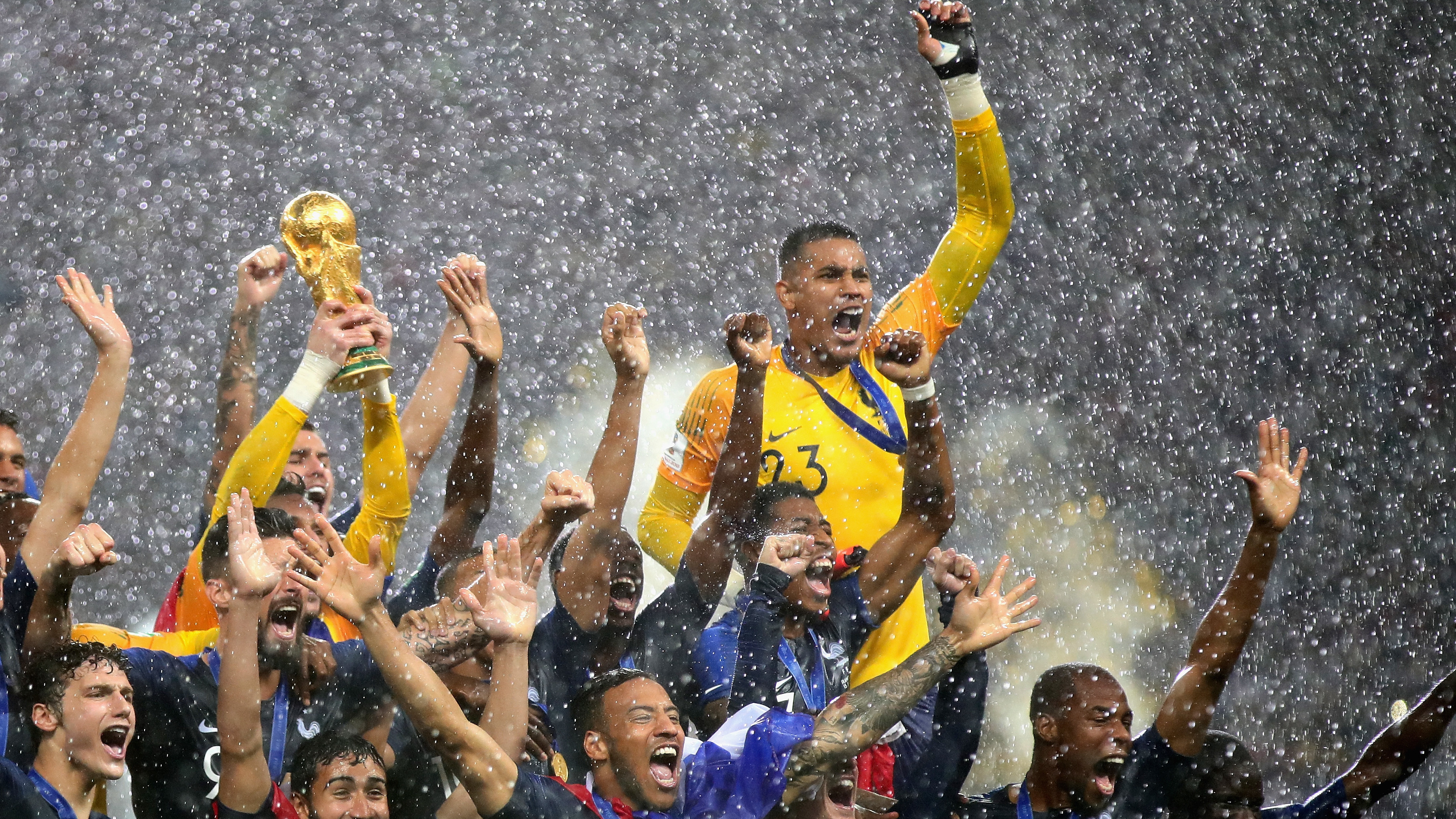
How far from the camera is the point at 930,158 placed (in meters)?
12.8

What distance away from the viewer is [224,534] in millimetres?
4129

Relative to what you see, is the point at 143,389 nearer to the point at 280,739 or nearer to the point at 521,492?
the point at 521,492

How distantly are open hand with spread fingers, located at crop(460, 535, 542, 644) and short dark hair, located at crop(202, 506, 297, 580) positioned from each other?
65cm

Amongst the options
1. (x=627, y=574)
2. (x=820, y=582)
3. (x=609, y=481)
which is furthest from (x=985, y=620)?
(x=609, y=481)

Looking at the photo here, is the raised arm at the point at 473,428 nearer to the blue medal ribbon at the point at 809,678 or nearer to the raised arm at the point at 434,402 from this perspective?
the raised arm at the point at 434,402

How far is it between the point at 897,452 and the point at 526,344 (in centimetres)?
810

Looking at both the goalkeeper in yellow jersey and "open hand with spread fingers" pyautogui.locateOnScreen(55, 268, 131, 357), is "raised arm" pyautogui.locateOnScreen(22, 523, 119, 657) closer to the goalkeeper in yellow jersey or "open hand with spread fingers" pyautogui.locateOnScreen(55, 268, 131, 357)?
"open hand with spread fingers" pyautogui.locateOnScreen(55, 268, 131, 357)

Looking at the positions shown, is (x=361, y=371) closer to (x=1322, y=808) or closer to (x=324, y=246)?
(x=324, y=246)

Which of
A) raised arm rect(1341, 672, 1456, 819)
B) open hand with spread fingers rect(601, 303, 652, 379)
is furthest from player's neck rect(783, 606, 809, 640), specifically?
raised arm rect(1341, 672, 1456, 819)

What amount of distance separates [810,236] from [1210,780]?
1926 millimetres

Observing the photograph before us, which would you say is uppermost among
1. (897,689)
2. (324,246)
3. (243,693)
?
(324,246)

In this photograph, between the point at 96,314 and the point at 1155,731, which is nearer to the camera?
the point at 1155,731

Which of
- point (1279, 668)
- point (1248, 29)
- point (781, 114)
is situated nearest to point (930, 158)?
point (781, 114)

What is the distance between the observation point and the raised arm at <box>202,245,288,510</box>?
491 centimetres
